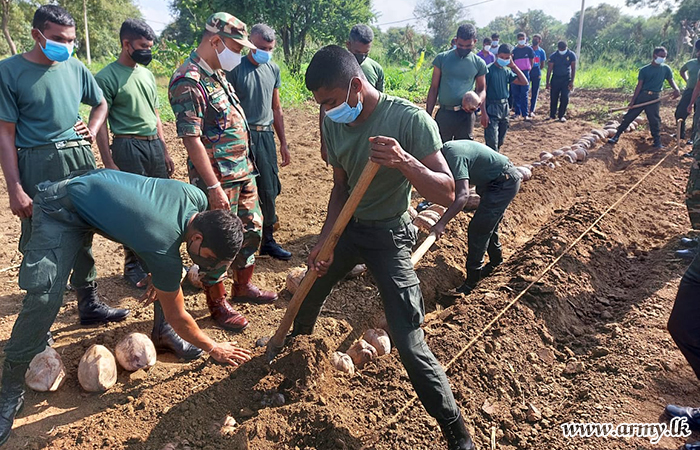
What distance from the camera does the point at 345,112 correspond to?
223 centimetres

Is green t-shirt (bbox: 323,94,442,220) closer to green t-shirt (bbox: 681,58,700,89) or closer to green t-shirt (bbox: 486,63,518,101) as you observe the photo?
green t-shirt (bbox: 486,63,518,101)

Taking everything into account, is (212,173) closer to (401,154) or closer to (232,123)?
(232,123)

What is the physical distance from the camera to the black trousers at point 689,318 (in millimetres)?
2365

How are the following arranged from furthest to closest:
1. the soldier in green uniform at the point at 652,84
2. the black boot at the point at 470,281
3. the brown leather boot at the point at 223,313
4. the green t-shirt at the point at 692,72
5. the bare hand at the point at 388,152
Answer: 1. the soldier in green uniform at the point at 652,84
2. the green t-shirt at the point at 692,72
3. the black boot at the point at 470,281
4. the brown leather boot at the point at 223,313
5. the bare hand at the point at 388,152

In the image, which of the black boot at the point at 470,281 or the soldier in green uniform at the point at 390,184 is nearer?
the soldier in green uniform at the point at 390,184

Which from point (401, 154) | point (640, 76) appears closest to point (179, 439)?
point (401, 154)

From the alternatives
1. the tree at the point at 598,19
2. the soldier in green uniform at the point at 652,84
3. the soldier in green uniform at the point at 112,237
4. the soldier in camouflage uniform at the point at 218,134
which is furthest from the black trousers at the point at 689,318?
the tree at the point at 598,19

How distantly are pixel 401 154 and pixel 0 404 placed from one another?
243 cm

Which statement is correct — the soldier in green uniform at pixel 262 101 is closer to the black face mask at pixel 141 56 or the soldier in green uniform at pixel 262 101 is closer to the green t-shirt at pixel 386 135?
the black face mask at pixel 141 56

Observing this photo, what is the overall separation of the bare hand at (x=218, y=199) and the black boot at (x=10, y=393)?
137 cm

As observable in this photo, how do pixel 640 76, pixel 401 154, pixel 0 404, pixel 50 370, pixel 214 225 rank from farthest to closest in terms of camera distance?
pixel 640 76, pixel 50 370, pixel 0 404, pixel 214 225, pixel 401 154

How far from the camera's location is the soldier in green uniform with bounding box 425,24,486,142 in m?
5.74

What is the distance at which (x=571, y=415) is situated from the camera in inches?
111

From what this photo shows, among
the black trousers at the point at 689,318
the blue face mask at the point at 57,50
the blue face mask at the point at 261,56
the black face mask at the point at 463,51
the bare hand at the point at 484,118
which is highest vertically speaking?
the blue face mask at the point at 57,50
